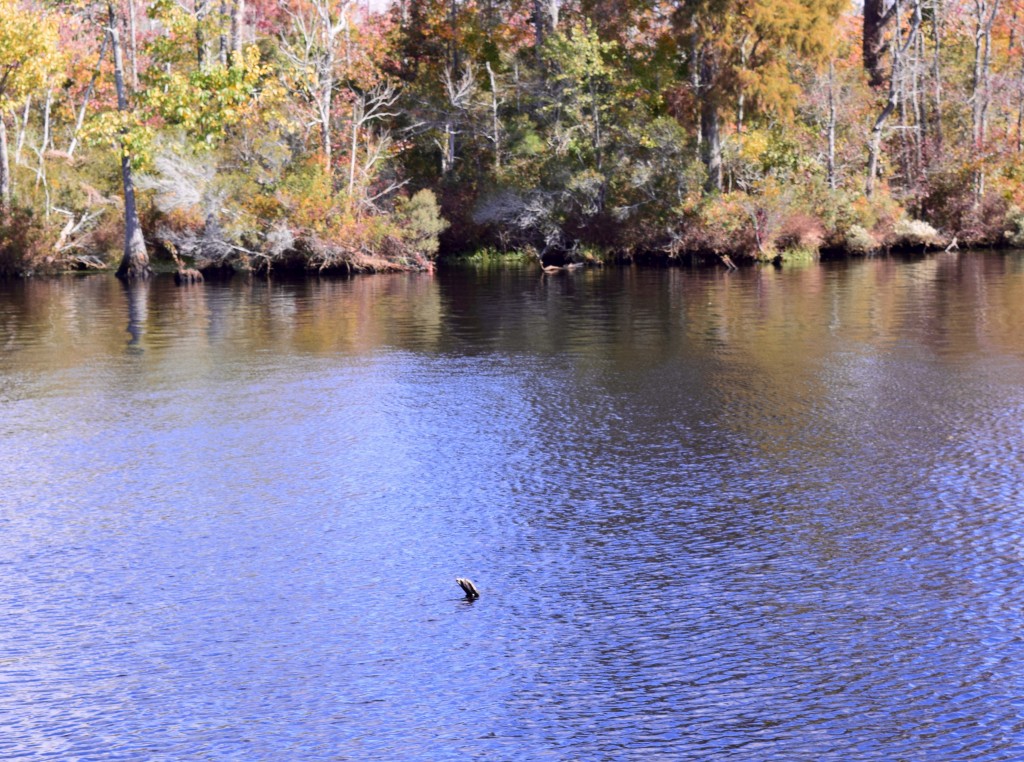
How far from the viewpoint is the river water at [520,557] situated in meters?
6.36

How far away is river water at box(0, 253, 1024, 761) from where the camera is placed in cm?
636

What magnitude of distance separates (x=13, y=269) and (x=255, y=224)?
31.4 ft

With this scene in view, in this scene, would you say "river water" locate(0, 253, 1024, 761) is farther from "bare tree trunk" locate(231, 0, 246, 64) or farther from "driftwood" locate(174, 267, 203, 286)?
"bare tree trunk" locate(231, 0, 246, 64)

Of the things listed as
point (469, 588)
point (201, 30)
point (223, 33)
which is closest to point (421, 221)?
point (223, 33)

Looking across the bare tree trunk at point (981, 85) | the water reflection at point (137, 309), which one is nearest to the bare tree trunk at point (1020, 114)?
the bare tree trunk at point (981, 85)

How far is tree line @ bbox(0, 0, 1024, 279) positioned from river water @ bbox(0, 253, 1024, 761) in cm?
2511

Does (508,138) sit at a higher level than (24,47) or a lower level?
lower

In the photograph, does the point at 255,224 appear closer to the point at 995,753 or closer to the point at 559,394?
the point at 559,394

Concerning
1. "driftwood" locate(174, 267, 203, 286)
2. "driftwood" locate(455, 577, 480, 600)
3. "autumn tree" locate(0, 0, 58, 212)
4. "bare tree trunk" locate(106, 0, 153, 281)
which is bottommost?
"driftwood" locate(455, 577, 480, 600)

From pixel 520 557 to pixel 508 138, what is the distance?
45.3m

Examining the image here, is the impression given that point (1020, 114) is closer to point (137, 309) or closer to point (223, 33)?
point (223, 33)

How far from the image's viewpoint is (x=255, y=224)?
144 ft

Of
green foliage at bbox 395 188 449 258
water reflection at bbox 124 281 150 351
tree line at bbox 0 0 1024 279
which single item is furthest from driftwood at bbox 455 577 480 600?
green foliage at bbox 395 188 449 258

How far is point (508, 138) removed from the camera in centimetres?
5278
